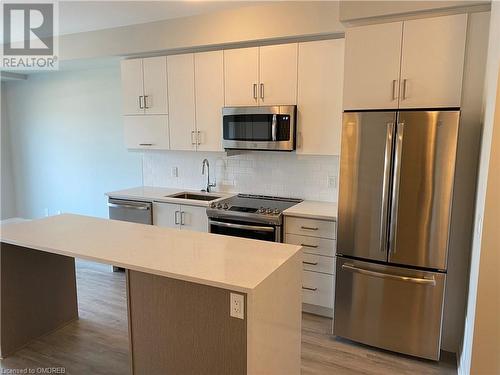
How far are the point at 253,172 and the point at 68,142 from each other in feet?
10.3

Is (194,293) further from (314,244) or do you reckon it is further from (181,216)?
(181,216)

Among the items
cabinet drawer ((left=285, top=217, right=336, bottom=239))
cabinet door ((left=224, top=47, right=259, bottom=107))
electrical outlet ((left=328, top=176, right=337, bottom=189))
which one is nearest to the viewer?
cabinet drawer ((left=285, top=217, right=336, bottom=239))

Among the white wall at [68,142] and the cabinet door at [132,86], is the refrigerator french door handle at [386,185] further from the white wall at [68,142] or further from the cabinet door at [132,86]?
the white wall at [68,142]

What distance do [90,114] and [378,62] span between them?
407cm

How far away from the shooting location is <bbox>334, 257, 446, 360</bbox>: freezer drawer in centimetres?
264

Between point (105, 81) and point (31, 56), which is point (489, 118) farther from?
point (31, 56)

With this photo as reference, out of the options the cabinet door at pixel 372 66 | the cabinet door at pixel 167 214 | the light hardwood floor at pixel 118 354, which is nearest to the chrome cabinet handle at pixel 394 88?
the cabinet door at pixel 372 66

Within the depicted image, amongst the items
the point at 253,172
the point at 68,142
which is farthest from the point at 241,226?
the point at 68,142

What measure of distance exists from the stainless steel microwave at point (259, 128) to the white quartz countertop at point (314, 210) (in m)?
0.55

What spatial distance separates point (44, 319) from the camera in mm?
3016

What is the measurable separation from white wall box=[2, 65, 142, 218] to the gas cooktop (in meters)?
1.70

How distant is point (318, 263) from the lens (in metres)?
3.27

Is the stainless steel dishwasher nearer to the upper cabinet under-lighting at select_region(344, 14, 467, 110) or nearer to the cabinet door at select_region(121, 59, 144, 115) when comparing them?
the cabinet door at select_region(121, 59, 144, 115)

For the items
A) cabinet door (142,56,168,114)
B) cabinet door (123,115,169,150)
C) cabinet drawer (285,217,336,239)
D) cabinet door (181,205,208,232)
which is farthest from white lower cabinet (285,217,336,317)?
cabinet door (142,56,168,114)
